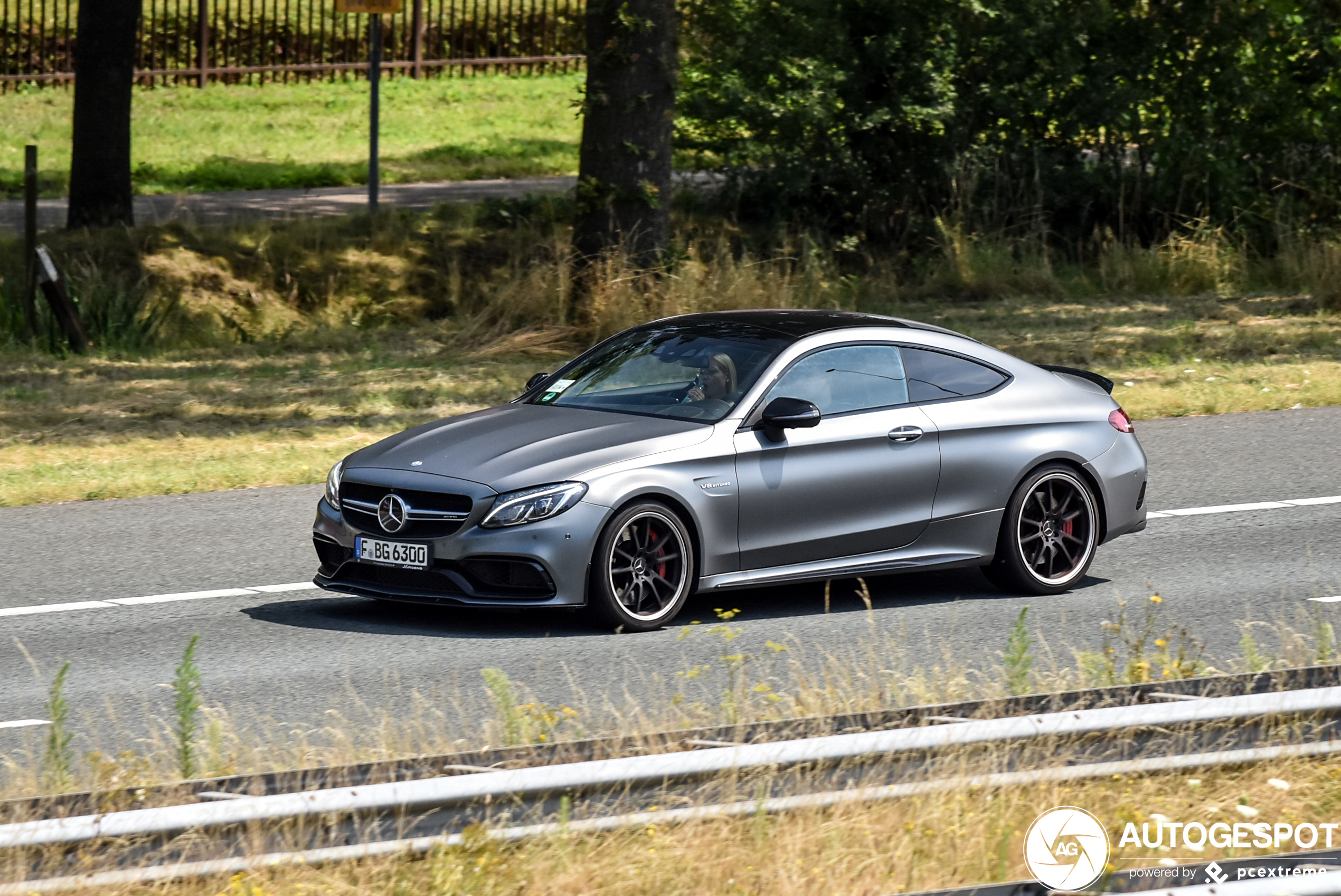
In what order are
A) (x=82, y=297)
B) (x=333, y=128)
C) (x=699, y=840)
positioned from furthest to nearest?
(x=333, y=128)
(x=82, y=297)
(x=699, y=840)

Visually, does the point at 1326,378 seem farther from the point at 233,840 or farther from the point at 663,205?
the point at 233,840

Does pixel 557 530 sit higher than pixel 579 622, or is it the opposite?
pixel 557 530

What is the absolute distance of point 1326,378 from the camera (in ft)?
54.1

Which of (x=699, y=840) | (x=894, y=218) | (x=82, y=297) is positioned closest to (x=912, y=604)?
(x=699, y=840)

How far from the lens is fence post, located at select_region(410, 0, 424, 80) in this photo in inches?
1419

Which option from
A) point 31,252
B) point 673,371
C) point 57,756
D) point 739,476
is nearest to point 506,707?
point 57,756

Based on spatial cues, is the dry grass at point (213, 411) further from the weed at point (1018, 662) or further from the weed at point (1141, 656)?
the weed at point (1018, 662)

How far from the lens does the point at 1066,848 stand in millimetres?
4727

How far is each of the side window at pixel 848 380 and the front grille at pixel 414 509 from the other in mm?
1681

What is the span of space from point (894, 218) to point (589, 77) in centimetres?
588

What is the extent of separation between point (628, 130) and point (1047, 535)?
393 inches

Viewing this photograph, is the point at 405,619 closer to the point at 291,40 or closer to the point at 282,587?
the point at 282,587

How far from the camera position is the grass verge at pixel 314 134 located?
86.8 feet

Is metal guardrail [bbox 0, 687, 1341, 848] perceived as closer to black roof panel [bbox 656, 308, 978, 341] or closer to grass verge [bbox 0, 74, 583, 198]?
black roof panel [bbox 656, 308, 978, 341]
